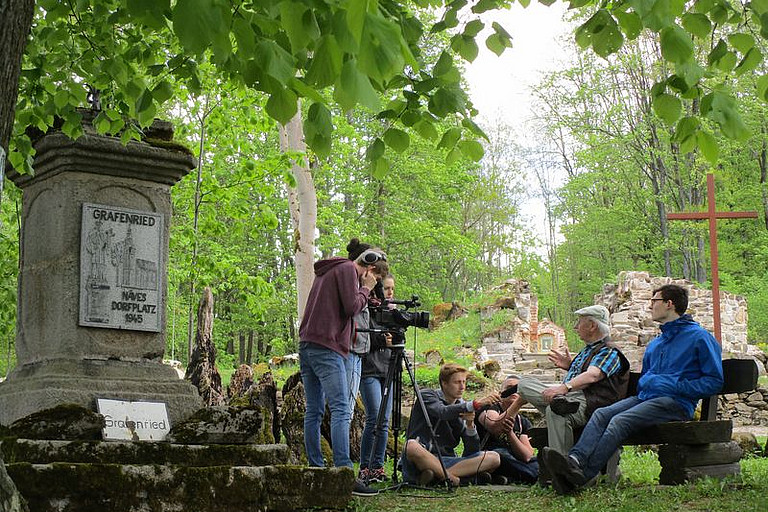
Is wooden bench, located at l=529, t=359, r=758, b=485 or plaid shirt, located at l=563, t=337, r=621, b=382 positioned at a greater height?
plaid shirt, located at l=563, t=337, r=621, b=382

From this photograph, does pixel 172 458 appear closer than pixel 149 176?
Yes

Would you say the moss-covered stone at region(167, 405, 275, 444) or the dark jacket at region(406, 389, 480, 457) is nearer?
the moss-covered stone at region(167, 405, 275, 444)

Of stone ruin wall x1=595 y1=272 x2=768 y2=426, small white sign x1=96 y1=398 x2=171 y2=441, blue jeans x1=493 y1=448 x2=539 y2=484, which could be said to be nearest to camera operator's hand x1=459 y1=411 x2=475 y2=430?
blue jeans x1=493 y1=448 x2=539 y2=484

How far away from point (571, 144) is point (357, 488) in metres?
32.0

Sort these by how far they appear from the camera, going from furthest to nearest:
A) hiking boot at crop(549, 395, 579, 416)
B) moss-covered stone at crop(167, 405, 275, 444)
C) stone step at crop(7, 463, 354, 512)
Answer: hiking boot at crop(549, 395, 579, 416) → moss-covered stone at crop(167, 405, 275, 444) → stone step at crop(7, 463, 354, 512)

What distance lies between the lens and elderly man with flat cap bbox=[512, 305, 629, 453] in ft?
21.5

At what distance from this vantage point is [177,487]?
4977 millimetres

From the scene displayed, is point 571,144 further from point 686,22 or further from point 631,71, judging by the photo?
point 686,22

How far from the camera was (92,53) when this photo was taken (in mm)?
5777

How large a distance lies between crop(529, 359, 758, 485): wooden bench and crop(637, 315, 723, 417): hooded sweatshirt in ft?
0.51

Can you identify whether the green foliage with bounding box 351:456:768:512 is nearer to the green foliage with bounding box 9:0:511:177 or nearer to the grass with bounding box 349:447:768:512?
the grass with bounding box 349:447:768:512

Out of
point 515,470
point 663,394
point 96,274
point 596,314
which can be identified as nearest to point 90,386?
point 96,274

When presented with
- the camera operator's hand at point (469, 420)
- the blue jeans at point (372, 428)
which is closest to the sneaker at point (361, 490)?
the blue jeans at point (372, 428)

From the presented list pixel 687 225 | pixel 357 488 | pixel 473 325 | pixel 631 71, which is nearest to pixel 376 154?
pixel 357 488
